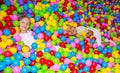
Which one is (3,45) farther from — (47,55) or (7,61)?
(47,55)

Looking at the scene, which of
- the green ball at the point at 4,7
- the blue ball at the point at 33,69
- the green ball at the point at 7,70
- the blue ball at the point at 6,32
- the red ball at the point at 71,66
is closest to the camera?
the green ball at the point at 7,70

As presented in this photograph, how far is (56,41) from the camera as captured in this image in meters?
2.43

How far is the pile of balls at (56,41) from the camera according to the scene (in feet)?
6.70

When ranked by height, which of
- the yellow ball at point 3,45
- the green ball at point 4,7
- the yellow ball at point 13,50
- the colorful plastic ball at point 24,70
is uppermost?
the green ball at point 4,7

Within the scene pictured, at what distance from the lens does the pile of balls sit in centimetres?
204

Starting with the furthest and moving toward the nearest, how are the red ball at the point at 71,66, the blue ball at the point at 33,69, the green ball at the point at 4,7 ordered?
the green ball at the point at 4,7 → the red ball at the point at 71,66 → the blue ball at the point at 33,69

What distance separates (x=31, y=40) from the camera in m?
2.30

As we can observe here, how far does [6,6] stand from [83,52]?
106cm

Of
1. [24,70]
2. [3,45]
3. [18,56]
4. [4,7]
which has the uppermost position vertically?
[4,7]

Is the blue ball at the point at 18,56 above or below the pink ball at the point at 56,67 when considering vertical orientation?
above

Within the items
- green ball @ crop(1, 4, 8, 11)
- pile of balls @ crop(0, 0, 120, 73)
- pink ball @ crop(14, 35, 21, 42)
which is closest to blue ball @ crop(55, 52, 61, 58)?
pile of balls @ crop(0, 0, 120, 73)

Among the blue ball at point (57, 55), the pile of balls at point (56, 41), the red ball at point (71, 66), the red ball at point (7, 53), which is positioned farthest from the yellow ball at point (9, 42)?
the red ball at point (71, 66)

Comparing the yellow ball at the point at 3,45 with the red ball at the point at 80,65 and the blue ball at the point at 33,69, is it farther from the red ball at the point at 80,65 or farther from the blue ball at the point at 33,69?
the red ball at the point at 80,65

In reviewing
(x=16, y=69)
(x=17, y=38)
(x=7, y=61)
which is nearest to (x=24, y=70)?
(x=16, y=69)
